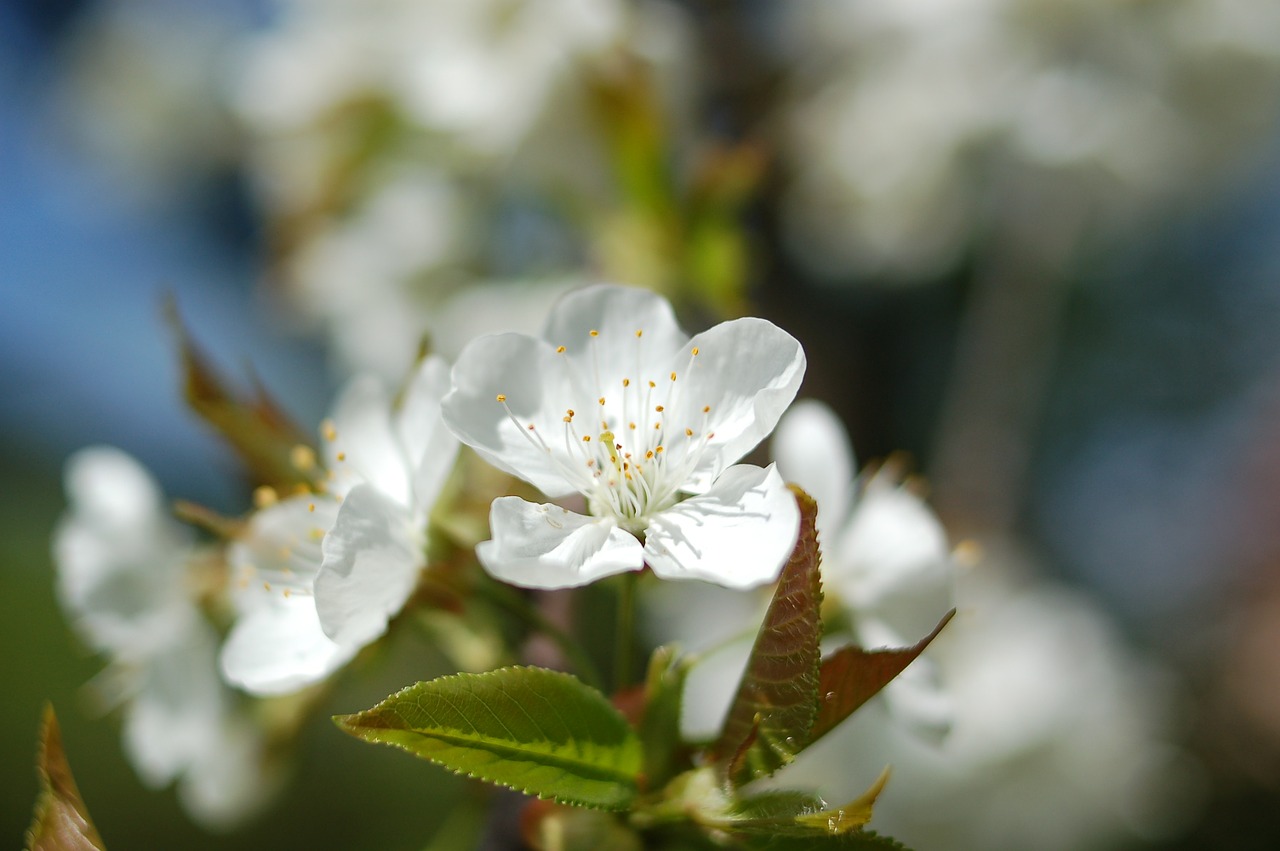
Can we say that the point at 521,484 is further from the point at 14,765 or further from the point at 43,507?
the point at 43,507

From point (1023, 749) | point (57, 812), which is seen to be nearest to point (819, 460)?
point (57, 812)

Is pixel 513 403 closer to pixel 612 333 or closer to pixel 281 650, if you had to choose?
pixel 612 333

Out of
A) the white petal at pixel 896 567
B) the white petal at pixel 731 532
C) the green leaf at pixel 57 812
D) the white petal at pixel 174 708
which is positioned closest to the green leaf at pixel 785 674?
the white petal at pixel 731 532

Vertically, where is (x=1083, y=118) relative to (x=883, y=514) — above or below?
above

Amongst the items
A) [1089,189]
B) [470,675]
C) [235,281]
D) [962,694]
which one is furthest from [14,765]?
[1089,189]

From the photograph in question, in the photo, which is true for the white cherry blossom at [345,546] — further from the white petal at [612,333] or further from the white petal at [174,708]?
the white petal at [174,708]

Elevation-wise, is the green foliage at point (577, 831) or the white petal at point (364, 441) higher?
the white petal at point (364, 441)
